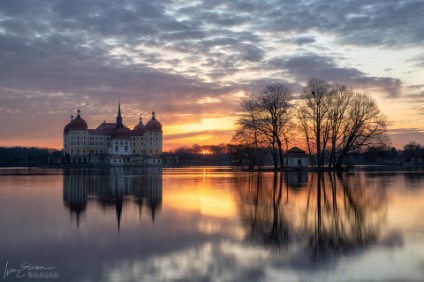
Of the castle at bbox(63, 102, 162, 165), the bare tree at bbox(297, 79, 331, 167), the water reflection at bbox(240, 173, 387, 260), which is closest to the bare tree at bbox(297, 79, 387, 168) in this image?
the bare tree at bbox(297, 79, 331, 167)

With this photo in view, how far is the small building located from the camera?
64.5 m

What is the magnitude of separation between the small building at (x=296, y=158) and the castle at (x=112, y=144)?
71.9 metres

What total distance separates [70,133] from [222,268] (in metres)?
141

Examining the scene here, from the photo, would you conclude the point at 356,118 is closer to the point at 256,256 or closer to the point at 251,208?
the point at 251,208

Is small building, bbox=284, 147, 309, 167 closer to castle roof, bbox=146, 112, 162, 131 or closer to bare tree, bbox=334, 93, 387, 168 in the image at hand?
bare tree, bbox=334, 93, 387, 168

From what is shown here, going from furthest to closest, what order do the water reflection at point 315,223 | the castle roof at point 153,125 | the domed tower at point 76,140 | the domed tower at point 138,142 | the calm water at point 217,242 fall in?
the castle roof at point 153,125 < the domed tower at point 138,142 < the domed tower at point 76,140 < the water reflection at point 315,223 < the calm water at point 217,242

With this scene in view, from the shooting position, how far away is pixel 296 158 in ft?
213

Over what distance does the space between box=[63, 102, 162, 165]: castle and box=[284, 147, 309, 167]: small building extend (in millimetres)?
71940

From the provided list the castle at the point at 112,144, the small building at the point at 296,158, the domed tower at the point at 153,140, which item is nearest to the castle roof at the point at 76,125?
the castle at the point at 112,144

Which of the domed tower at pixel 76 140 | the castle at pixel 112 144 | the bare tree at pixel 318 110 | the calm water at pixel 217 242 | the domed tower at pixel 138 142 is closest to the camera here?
the calm water at pixel 217 242

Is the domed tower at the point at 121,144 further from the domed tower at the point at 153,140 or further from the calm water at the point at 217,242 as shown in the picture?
the calm water at the point at 217,242

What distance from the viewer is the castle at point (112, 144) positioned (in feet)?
440

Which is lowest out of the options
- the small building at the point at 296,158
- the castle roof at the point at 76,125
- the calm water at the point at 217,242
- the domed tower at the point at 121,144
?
the calm water at the point at 217,242

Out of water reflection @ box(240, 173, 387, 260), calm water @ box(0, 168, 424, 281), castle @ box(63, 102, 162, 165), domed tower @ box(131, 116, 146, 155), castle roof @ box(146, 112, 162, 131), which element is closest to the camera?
calm water @ box(0, 168, 424, 281)
